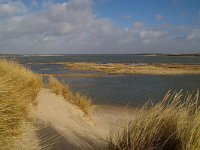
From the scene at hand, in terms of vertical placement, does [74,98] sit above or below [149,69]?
above

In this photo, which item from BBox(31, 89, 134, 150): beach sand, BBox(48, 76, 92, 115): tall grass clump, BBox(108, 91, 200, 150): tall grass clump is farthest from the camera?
BBox(48, 76, 92, 115): tall grass clump

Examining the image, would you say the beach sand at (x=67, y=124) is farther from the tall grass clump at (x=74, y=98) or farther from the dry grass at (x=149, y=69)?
the dry grass at (x=149, y=69)

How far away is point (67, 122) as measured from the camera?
8.11 metres

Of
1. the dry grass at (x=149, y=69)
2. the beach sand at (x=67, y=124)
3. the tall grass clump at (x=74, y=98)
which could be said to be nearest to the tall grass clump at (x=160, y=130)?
the beach sand at (x=67, y=124)

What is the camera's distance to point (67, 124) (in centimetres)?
782

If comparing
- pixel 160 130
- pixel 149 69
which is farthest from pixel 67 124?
pixel 149 69

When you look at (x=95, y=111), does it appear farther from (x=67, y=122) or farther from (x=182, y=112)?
(x=182, y=112)

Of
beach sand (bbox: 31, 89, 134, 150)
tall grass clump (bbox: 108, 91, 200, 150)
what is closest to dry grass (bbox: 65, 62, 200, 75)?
beach sand (bbox: 31, 89, 134, 150)

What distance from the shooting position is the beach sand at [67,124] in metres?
6.00

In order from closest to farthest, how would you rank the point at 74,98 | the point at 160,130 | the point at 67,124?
the point at 160,130 → the point at 67,124 → the point at 74,98

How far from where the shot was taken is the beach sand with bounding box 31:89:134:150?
19.7 feet

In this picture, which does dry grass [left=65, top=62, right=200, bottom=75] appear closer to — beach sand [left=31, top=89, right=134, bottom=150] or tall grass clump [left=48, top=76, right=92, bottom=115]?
beach sand [left=31, top=89, right=134, bottom=150]

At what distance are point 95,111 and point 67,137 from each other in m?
6.20

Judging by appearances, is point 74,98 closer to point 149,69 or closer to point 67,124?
point 67,124
